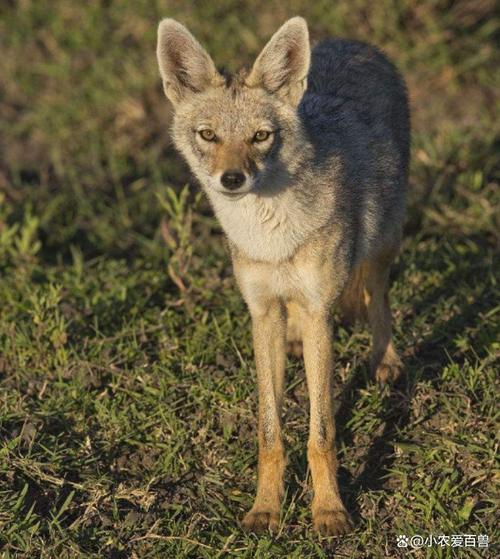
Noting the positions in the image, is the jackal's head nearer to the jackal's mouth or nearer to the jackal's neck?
the jackal's mouth

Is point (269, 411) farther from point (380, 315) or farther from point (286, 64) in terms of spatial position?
point (286, 64)

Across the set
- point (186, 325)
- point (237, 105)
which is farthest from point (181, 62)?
point (186, 325)

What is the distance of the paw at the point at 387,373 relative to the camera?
5.80 metres

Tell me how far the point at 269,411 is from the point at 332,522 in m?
0.67

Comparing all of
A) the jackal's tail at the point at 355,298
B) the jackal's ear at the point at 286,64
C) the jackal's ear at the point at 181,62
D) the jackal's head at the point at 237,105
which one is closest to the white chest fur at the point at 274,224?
the jackal's head at the point at 237,105

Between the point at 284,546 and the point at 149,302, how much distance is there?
2.41 m

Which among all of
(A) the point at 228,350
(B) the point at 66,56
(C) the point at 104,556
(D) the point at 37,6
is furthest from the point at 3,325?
(D) the point at 37,6

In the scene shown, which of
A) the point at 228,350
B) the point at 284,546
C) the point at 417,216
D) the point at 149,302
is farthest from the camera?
the point at 417,216

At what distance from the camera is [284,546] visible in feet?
15.8

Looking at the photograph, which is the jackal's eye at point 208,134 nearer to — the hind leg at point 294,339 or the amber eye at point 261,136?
the amber eye at point 261,136

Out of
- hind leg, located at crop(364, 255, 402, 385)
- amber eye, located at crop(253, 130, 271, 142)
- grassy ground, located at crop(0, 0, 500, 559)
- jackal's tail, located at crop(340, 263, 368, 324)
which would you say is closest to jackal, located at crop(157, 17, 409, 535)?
amber eye, located at crop(253, 130, 271, 142)

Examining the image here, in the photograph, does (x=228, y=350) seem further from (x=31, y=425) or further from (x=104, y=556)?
(x=104, y=556)

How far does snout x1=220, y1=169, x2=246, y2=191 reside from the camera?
15.1ft

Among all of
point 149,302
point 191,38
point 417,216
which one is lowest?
point 417,216
